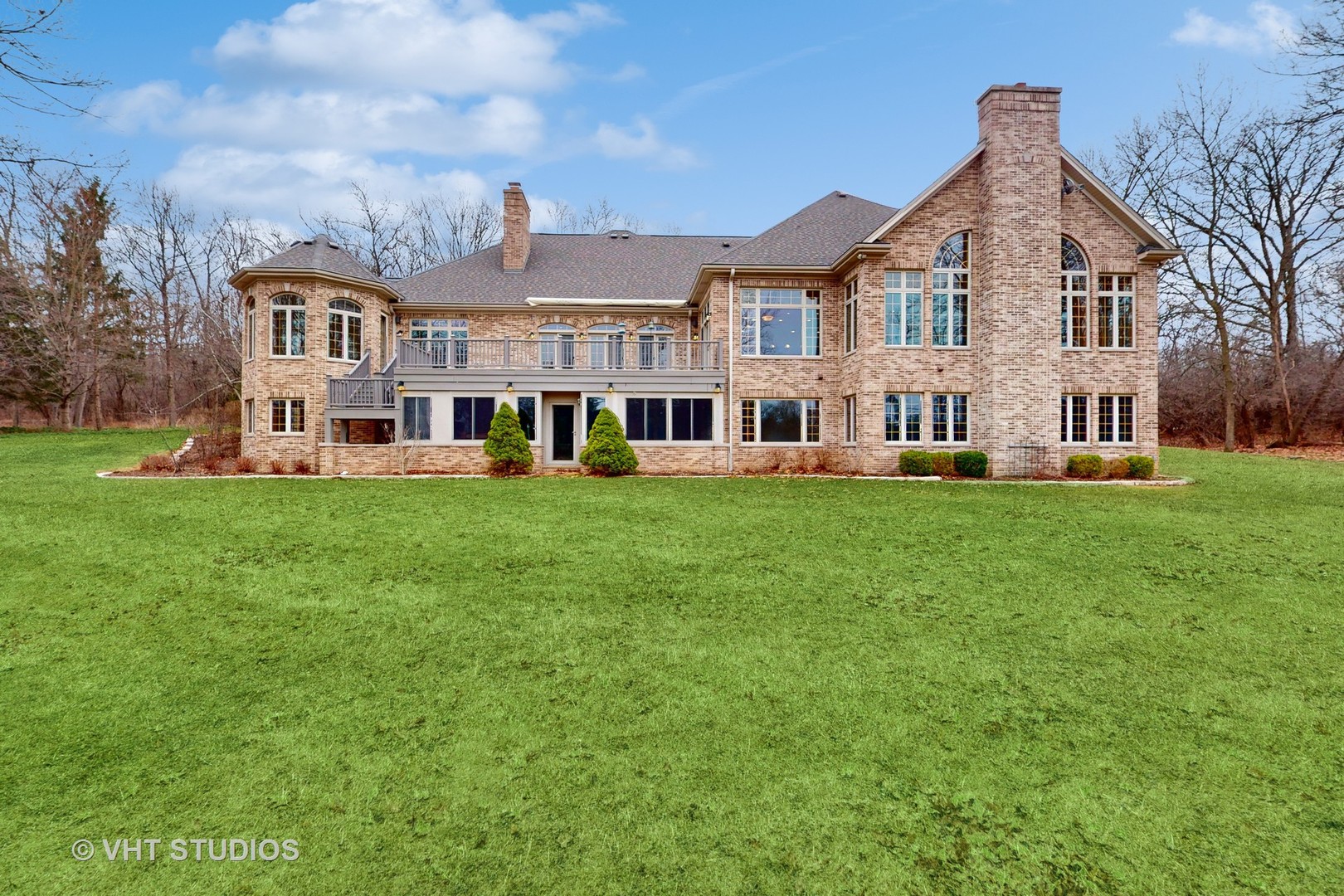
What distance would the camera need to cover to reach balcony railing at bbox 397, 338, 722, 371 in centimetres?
1884

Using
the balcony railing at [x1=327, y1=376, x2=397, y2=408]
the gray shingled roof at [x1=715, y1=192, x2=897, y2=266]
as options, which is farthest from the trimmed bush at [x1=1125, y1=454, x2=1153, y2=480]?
the balcony railing at [x1=327, y1=376, x2=397, y2=408]

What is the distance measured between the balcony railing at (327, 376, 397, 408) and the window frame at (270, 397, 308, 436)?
114 cm

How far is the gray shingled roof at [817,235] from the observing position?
18719 millimetres

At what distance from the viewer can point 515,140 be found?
102ft

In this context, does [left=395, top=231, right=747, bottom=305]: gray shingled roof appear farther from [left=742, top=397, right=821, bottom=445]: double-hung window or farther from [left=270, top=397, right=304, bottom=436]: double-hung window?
[left=742, top=397, right=821, bottom=445]: double-hung window

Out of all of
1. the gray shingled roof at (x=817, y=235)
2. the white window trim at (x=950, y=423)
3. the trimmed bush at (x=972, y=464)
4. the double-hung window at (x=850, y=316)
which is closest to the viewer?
the trimmed bush at (x=972, y=464)

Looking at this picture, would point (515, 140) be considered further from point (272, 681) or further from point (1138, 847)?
point (1138, 847)

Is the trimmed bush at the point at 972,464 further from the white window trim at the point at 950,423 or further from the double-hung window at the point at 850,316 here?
the double-hung window at the point at 850,316

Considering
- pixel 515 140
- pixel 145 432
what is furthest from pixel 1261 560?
pixel 145 432

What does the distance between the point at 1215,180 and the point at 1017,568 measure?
28516 mm

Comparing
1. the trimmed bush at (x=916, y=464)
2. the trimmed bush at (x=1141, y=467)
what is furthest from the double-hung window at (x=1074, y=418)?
the trimmed bush at (x=916, y=464)

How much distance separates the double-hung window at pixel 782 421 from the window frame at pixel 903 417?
2097mm

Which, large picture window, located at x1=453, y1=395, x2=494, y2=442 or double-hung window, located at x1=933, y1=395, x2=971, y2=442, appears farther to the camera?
large picture window, located at x1=453, y1=395, x2=494, y2=442

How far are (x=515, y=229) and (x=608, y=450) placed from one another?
11042 millimetres
